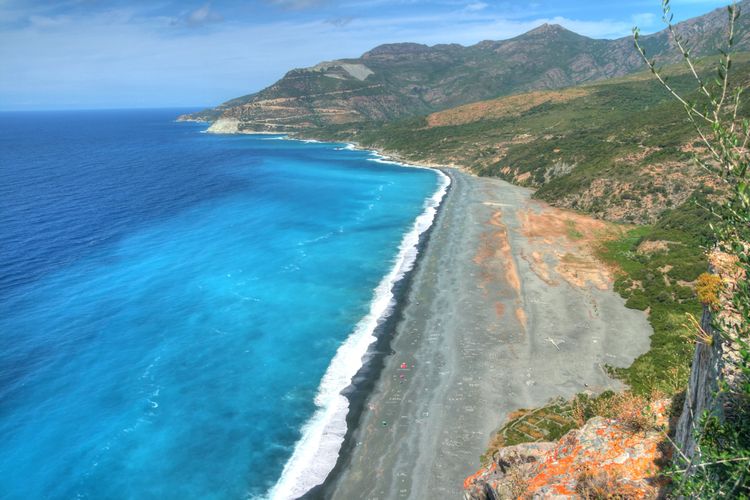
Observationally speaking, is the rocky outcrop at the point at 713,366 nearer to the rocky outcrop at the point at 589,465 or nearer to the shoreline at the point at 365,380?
the rocky outcrop at the point at 589,465

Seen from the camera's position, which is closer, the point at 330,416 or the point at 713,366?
the point at 713,366

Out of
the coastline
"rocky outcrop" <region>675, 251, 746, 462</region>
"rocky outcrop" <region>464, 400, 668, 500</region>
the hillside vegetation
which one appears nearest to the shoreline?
the coastline

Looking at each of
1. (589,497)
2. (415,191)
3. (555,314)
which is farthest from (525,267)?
(415,191)

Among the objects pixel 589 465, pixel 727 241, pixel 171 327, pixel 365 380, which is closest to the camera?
pixel 727 241

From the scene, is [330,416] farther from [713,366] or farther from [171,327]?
[713,366]

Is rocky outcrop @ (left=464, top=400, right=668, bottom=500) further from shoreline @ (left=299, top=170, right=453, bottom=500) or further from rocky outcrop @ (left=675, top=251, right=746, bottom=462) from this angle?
shoreline @ (left=299, top=170, right=453, bottom=500)

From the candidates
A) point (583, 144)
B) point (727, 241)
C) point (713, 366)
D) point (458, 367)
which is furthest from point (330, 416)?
point (583, 144)

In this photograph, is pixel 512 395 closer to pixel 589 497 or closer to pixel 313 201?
pixel 589 497
